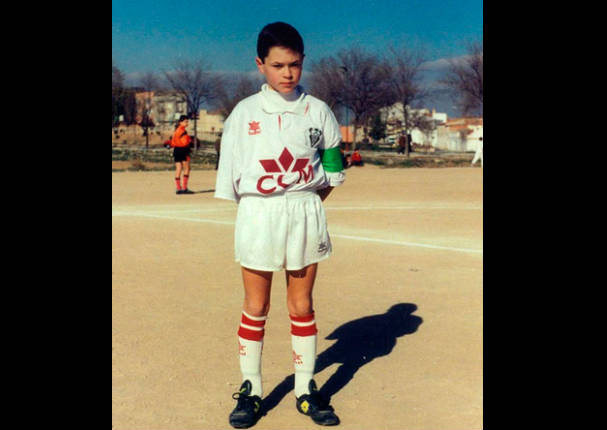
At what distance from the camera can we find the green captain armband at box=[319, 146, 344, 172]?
4.37 metres

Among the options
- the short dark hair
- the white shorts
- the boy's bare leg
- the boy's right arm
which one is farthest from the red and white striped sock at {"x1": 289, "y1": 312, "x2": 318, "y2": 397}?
the short dark hair

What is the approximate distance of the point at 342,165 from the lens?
4.45 meters

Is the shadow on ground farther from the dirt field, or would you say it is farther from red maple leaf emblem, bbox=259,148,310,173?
red maple leaf emblem, bbox=259,148,310,173

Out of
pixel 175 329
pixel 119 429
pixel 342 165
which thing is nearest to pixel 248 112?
pixel 342 165

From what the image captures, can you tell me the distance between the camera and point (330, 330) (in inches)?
243

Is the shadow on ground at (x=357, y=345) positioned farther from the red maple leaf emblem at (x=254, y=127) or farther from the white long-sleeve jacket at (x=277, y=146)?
the red maple leaf emblem at (x=254, y=127)

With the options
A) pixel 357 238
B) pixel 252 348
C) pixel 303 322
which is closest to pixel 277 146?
pixel 303 322

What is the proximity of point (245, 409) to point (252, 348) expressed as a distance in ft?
1.13

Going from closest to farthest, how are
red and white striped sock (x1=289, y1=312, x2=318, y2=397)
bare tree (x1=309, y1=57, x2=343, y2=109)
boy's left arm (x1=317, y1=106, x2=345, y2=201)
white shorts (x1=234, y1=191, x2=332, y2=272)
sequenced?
1. white shorts (x1=234, y1=191, x2=332, y2=272)
2. boy's left arm (x1=317, y1=106, x2=345, y2=201)
3. red and white striped sock (x1=289, y1=312, x2=318, y2=397)
4. bare tree (x1=309, y1=57, x2=343, y2=109)

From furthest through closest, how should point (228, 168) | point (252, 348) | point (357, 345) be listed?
point (357, 345), point (252, 348), point (228, 168)

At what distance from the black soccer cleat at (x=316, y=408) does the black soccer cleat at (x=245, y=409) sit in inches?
9.8

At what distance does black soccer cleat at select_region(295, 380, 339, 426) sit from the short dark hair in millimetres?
1895

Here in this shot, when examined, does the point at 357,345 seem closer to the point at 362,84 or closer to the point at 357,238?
the point at 357,238

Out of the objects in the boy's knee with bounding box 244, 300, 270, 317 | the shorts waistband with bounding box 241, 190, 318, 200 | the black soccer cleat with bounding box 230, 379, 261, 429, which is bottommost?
the black soccer cleat with bounding box 230, 379, 261, 429
